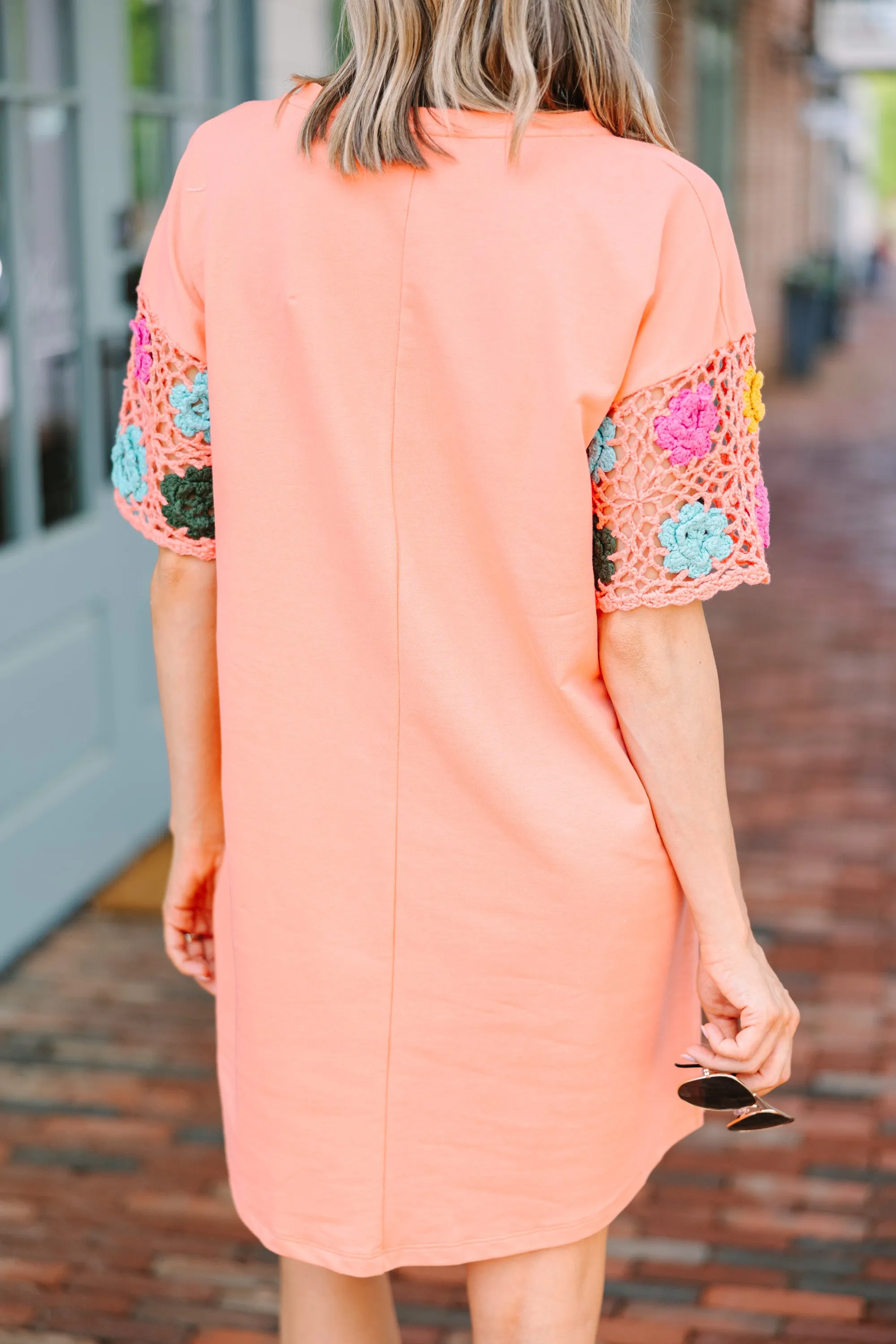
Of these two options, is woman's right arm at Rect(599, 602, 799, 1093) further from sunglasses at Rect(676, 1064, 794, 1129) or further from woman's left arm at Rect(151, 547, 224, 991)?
woman's left arm at Rect(151, 547, 224, 991)

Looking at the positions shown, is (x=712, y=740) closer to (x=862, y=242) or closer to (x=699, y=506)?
(x=699, y=506)

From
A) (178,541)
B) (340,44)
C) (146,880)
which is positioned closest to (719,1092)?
(178,541)

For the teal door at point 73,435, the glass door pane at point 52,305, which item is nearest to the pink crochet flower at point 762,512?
the teal door at point 73,435

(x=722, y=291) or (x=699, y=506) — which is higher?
(x=722, y=291)

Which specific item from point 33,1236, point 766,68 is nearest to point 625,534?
point 33,1236

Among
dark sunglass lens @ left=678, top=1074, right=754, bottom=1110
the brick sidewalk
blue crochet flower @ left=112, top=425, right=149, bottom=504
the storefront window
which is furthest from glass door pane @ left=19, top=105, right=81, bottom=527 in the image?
the storefront window

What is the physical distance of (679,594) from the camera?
132 centimetres

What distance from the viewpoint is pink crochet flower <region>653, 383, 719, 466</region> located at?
Answer: 1.27 m

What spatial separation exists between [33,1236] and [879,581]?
5.86m

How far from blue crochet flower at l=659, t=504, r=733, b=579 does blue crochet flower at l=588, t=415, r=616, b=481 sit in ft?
0.23

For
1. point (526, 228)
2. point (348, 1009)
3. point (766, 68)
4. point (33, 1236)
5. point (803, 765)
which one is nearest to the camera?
point (526, 228)

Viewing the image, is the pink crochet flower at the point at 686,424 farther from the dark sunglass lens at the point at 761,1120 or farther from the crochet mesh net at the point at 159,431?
the dark sunglass lens at the point at 761,1120

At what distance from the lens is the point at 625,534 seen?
1315 mm

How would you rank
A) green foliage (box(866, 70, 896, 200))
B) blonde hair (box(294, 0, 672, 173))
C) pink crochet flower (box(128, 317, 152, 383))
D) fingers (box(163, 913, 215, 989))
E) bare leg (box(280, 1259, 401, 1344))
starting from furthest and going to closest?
green foliage (box(866, 70, 896, 200)), fingers (box(163, 913, 215, 989)), bare leg (box(280, 1259, 401, 1344)), pink crochet flower (box(128, 317, 152, 383)), blonde hair (box(294, 0, 672, 173))
